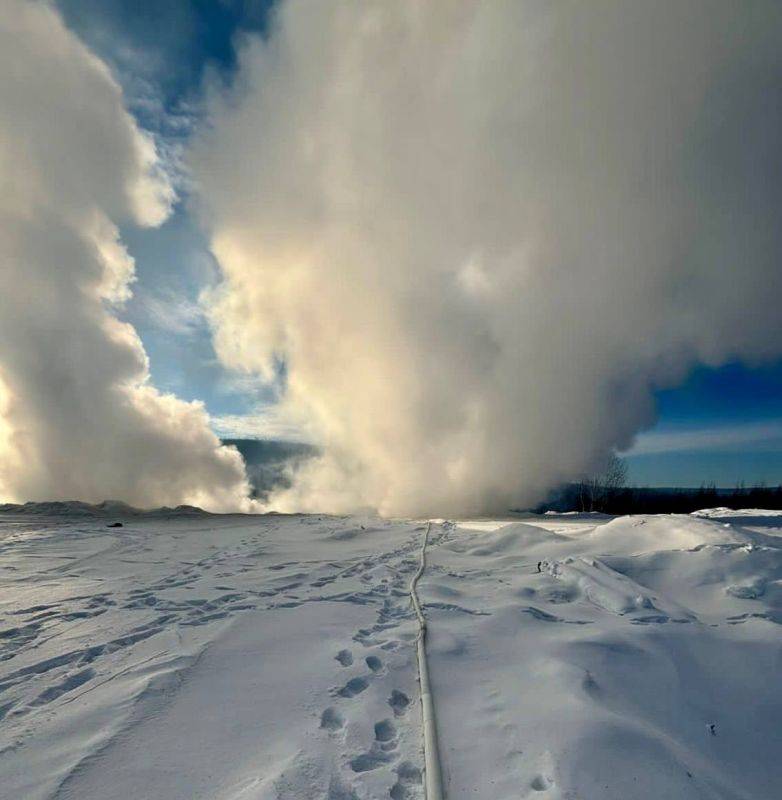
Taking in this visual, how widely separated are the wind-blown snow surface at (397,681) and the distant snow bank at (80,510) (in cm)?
1697

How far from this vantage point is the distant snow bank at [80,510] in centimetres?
2161

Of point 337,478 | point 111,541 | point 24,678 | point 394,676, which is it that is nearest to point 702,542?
point 394,676

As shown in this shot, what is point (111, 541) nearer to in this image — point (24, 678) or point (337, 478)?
point (24, 678)

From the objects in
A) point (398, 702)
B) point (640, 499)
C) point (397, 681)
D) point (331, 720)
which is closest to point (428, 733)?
point (398, 702)

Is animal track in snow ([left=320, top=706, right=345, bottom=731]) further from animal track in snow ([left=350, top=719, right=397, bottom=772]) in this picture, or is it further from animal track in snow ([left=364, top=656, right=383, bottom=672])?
animal track in snow ([left=364, top=656, right=383, bottom=672])

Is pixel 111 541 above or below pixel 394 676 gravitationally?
above

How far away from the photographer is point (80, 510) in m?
22.7

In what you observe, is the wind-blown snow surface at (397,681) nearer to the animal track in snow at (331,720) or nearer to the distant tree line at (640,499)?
the animal track in snow at (331,720)

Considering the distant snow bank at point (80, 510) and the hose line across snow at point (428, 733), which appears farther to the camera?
the distant snow bank at point (80, 510)

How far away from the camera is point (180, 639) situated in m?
4.78

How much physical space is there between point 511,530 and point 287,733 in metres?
8.70

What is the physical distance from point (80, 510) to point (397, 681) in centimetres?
2574

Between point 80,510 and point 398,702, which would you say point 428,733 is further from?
point 80,510

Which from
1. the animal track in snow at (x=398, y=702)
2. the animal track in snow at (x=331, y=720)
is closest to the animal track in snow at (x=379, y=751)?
the animal track in snow at (x=398, y=702)
